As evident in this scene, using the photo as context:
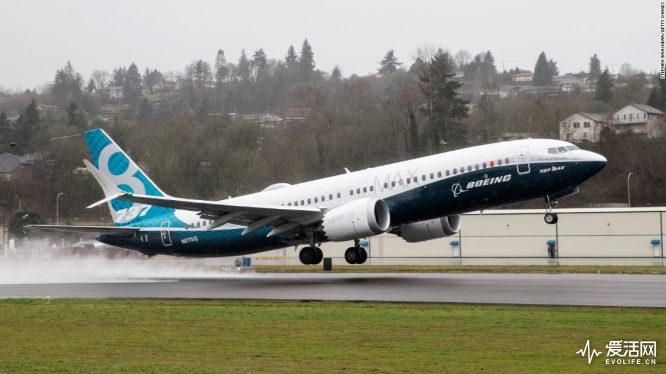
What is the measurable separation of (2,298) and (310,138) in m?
75.3

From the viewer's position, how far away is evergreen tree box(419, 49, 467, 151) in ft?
362

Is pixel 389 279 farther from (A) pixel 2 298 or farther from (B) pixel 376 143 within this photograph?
(B) pixel 376 143

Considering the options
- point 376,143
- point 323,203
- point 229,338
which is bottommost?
point 229,338

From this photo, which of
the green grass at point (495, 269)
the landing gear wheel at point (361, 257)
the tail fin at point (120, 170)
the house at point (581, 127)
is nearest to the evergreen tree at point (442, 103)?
the house at point (581, 127)

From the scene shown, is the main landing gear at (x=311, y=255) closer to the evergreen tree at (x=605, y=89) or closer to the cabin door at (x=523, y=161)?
the cabin door at (x=523, y=161)

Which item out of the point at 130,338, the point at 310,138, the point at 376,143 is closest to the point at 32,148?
the point at 310,138

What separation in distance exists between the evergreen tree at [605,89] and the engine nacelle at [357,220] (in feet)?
446

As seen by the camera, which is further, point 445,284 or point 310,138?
point 310,138

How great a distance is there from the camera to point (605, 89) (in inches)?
6855

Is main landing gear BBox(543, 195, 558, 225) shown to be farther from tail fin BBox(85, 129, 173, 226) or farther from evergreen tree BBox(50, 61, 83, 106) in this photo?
evergreen tree BBox(50, 61, 83, 106)

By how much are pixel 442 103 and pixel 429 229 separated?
68930 mm

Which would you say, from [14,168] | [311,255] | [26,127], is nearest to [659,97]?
[26,127]

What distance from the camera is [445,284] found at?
4050cm

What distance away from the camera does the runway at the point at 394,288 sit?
33531 mm
